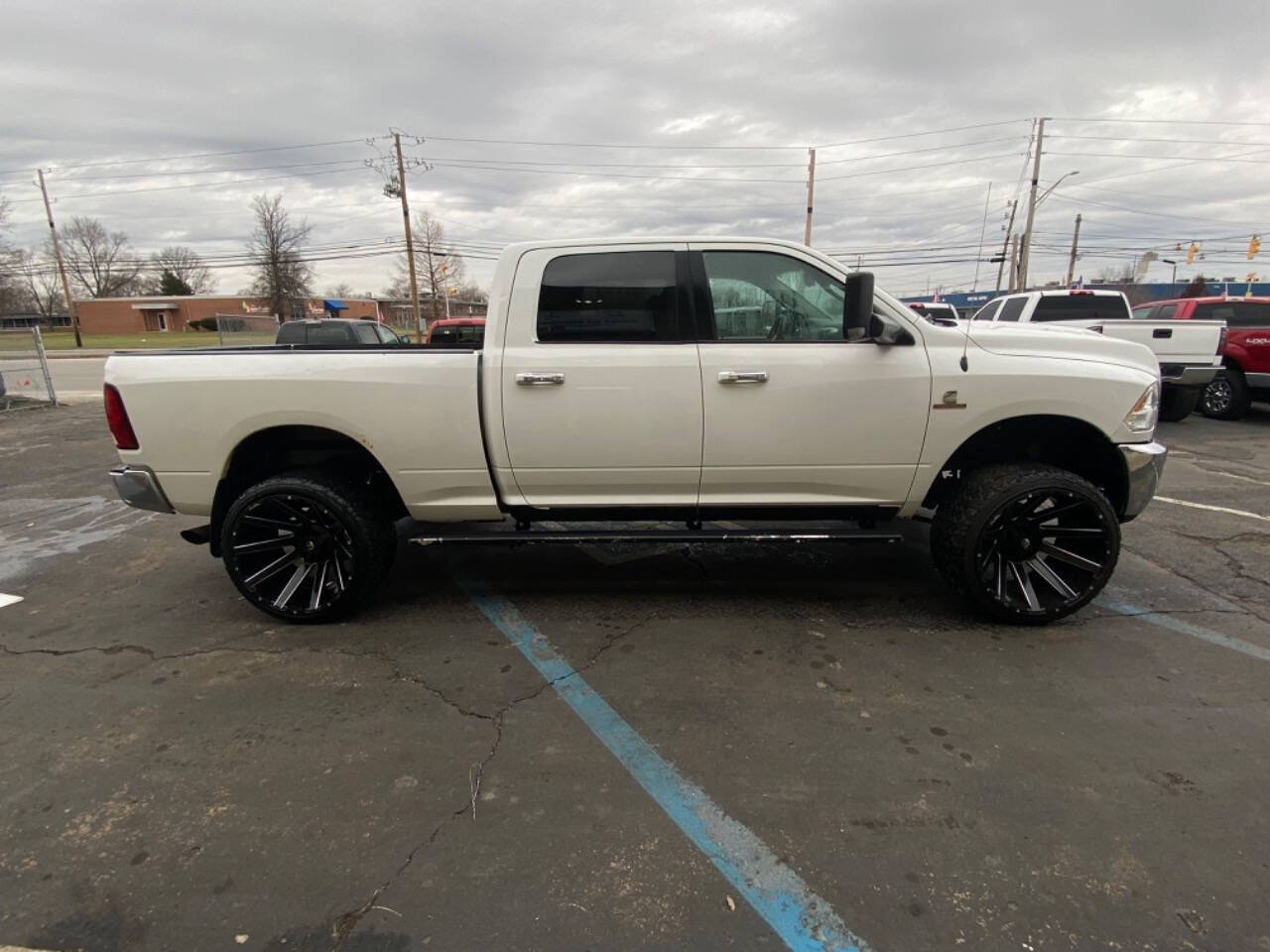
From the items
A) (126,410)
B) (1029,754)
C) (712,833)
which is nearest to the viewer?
(712,833)

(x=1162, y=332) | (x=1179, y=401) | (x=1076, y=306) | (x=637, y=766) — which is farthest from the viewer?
(x=1076, y=306)

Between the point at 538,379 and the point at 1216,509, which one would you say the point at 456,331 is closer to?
the point at 538,379

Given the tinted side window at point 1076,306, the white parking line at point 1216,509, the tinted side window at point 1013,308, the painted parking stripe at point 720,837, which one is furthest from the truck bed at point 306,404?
the tinted side window at point 1013,308

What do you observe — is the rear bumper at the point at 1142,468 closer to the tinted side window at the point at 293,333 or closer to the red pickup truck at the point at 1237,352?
the red pickup truck at the point at 1237,352

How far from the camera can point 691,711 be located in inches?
117

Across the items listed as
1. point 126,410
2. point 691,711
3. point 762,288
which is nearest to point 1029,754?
point 691,711

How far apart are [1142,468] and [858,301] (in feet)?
6.01

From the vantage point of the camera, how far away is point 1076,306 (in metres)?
10.9

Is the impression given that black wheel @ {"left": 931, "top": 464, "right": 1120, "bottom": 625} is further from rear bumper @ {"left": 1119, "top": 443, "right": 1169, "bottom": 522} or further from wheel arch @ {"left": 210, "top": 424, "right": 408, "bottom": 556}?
wheel arch @ {"left": 210, "top": 424, "right": 408, "bottom": 556}

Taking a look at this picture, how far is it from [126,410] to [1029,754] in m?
4.54

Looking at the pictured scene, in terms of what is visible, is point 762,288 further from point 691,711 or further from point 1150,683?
point 1150,683

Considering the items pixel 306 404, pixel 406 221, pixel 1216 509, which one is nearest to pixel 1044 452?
pixel 1216 509

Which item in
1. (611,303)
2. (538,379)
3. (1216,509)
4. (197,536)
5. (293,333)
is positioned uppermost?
(611,303)

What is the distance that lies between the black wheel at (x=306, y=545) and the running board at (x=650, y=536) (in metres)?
0.31
